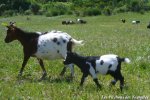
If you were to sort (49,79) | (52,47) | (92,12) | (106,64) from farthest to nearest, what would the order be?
(92,12)
(52,47)
(49,79)
(106,64)

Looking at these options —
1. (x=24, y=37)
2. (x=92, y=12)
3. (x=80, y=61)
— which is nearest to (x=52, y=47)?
(x=24, y=37)

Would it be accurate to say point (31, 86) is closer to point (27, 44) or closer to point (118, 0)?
point (27, 44)

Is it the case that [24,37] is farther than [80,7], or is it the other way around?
[80,7]

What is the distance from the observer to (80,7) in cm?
10588

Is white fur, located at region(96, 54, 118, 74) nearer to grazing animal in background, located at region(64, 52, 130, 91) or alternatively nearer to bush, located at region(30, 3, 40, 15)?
grazing animal in background, located at region(64, 52, 130, 91)

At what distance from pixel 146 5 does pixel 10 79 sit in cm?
8286

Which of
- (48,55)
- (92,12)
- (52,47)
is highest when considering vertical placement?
(52,47)

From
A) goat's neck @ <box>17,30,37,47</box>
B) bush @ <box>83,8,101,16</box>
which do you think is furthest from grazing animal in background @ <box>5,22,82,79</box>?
bush @ <box>83,8,101,16</box>

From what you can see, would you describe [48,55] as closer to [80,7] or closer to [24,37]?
[24,37]

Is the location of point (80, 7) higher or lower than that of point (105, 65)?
lower

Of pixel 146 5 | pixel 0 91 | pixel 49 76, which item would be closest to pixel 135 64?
pixel 49 76

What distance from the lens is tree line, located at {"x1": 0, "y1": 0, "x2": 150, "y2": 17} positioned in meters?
91.6

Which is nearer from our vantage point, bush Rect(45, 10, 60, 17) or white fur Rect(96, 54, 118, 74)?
white fur Rect(96, 54, 118, 74)

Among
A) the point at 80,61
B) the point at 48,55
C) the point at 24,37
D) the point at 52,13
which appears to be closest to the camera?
the point at 80,61
